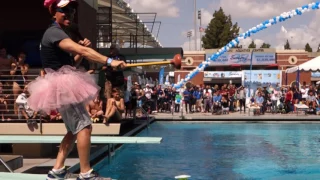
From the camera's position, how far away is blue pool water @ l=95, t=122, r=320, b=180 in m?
8.59

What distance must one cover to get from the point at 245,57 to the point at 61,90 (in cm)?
4862

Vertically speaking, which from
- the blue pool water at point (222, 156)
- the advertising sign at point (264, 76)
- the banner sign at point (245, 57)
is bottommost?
the blue pool water at point (222, 156)

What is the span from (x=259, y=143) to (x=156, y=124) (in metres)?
6.97

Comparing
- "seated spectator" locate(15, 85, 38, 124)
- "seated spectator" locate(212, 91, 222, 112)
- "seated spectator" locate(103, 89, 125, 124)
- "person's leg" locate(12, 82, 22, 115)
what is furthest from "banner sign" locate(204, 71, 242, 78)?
"seated spectator" locate(15, 85, 38, 124)

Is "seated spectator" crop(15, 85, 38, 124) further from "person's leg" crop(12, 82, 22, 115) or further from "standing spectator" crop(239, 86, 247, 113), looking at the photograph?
"standing spectator" crop(239, 86, 247, 113)

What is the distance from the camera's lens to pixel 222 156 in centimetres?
1073

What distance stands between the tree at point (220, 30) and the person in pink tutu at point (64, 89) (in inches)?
2318

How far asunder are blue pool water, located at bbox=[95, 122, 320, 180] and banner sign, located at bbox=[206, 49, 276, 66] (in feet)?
114

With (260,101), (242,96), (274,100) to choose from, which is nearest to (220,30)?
(242,96)

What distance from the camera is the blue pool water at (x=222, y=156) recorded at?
859 centimetres

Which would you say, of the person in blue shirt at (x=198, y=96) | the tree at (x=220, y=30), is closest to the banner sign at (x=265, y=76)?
the person in blue shirt at (x=198, y=96)

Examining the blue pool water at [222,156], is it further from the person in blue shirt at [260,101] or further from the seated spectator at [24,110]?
the person in blue shirt at [260,101]

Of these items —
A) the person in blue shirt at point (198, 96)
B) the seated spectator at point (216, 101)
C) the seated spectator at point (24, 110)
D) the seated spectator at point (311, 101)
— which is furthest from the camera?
the person in blue shirt at point (198, 96)

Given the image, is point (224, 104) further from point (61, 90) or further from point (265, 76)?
point (61, 90)
